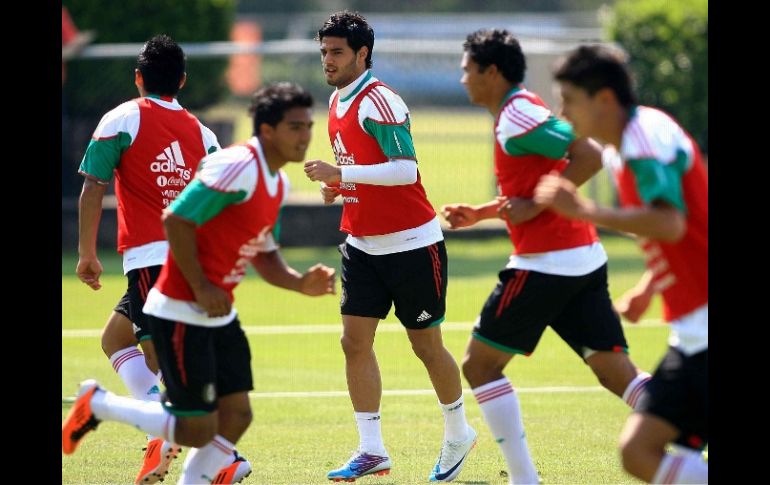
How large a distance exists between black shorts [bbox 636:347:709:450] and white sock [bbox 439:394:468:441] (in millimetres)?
2210

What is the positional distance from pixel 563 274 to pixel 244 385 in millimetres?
1781

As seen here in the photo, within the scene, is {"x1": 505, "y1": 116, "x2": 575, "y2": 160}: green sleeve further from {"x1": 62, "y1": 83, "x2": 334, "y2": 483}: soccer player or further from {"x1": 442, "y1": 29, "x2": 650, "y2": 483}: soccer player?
{"x1": 62, "y1": 83, "x2": 334, "y2": 483}: soccer player

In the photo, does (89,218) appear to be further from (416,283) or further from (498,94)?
(498,94)

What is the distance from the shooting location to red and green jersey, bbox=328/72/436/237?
7.73 meters

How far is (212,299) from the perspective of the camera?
616 centimetres

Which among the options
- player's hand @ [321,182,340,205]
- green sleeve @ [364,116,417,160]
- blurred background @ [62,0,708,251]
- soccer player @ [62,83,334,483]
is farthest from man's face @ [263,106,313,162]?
blurred background @ [62,0,708,251]

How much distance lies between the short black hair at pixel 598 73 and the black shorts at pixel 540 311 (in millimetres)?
1420

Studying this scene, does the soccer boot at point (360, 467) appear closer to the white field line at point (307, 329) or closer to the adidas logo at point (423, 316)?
the adidas logo at point (423, 316)

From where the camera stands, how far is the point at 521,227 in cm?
697

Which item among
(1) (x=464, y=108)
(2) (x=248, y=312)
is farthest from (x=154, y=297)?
(1) (x=464, y=108)

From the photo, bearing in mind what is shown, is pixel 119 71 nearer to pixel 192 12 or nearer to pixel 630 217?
pixel 192 12

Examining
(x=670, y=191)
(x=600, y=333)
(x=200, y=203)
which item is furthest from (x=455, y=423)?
(x=670, y=191)

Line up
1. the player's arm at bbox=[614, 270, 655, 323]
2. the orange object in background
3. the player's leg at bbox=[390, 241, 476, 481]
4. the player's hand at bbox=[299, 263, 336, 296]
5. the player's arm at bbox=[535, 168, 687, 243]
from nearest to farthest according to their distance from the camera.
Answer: the player's arm at bbox=[535, 168, 687, 243], the player's arm at bbox=[614, 270, 655, 323], the player's hand at bbox=[299, 263, 336, 296], the player's leg at bbox=[390, 241, 476, 481], the orange object in background

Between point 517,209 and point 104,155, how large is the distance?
253cm
